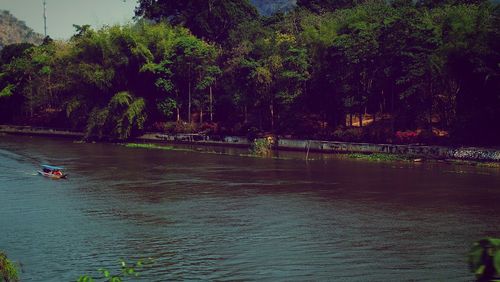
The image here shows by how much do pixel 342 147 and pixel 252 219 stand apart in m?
25.0

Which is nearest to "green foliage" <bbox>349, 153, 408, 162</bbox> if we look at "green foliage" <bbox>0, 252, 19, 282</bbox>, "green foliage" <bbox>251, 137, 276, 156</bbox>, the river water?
the river water

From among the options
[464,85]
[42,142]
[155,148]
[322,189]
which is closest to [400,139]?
[464,85]

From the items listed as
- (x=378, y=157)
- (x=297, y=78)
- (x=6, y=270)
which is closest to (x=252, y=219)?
(x=6, y=270)

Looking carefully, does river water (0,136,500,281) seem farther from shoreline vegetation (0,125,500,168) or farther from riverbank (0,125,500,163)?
riverbank (0,125,500,163)

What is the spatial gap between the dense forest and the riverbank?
102 centimetres

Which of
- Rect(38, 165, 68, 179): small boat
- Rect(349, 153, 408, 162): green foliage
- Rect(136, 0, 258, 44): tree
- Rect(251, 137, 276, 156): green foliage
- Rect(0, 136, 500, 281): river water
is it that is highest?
Rect(136, 0, 258, 44): tree

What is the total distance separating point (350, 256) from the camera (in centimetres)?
1920

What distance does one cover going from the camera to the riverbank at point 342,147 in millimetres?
41000

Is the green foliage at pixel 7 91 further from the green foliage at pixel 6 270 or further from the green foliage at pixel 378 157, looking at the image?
the green foliage at pixel 6 270

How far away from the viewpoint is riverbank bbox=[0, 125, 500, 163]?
41.0 meters

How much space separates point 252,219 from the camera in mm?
24609

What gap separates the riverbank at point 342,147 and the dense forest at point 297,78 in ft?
3.35

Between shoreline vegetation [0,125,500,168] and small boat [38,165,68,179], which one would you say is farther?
shoreline vegetation [0,125,500,168]

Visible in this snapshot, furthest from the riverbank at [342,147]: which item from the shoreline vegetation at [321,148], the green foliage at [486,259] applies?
the green foliage at [486,259]
